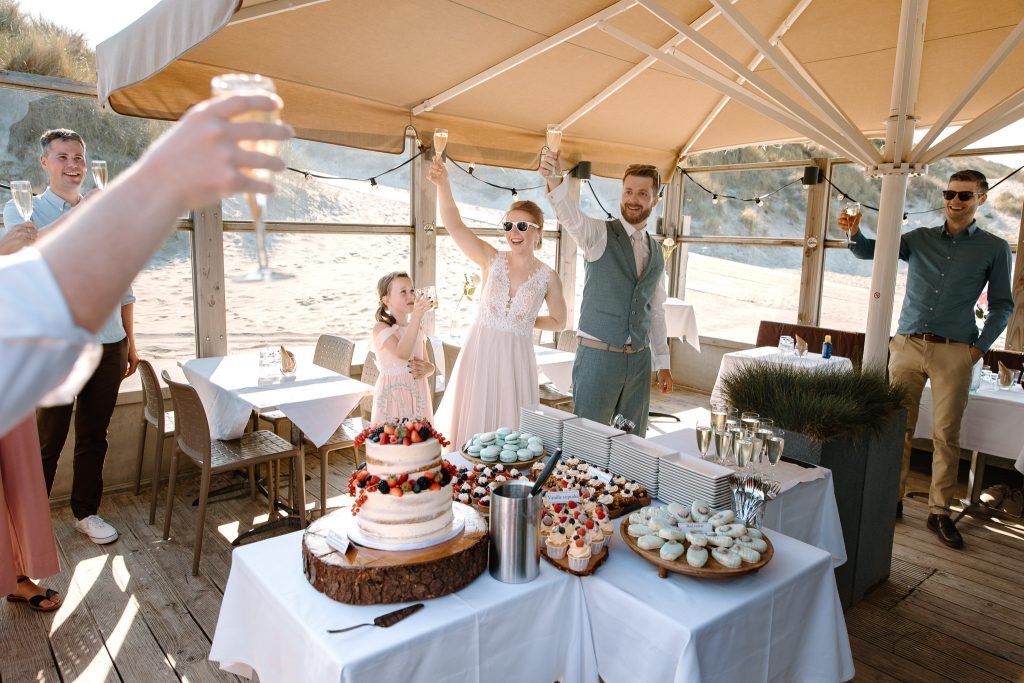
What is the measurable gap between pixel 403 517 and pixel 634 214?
1.96 metres

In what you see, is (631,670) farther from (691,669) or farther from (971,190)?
(971,190)

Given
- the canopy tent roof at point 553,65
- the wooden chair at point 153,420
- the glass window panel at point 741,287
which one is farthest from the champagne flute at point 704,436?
the glass window panel at point 741,287

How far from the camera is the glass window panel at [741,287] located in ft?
22.7

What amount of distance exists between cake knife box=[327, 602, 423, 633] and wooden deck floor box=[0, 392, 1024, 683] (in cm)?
144

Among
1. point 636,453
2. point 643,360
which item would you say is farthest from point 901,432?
point 636,453

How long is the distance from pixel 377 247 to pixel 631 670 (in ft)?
14.5

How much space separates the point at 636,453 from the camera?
6.81 feet

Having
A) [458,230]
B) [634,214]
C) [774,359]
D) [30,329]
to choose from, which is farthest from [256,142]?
[774,359]

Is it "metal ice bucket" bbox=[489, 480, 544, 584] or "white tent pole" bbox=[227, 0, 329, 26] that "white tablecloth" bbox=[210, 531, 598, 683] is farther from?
"white tent pole" bbox=[227, 0, 329, 26]

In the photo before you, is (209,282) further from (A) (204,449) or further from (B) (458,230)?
(B) (458,230)

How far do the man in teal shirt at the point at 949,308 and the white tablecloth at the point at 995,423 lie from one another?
0.21 m

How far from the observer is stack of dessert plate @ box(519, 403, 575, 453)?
2.33m

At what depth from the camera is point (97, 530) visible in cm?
345

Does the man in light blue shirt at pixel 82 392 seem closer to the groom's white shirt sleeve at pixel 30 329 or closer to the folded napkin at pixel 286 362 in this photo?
the folded napkin at pixel 286 362
